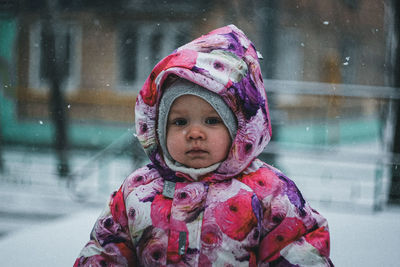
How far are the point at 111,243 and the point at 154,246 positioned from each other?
0.14 m

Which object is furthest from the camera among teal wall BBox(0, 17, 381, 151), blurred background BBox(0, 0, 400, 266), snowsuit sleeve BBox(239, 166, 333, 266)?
teal wall BBox(0, 17, 381, 151)

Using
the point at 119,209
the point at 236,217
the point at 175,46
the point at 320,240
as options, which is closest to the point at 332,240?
the point at 320,240

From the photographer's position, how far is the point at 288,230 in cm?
98

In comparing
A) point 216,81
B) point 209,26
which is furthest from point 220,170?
point 209,26

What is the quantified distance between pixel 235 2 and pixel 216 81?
203 centimetres

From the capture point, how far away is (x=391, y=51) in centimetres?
293

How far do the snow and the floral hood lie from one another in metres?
0.94

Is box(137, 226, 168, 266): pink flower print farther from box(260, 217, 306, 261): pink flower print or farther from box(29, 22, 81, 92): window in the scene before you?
box(29, 22, 81, 92): window

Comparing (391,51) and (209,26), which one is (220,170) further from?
(391,51)

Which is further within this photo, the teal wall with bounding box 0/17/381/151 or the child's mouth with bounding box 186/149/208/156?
the teal wall with bounding box 0/17/381/151

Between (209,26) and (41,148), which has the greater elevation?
(209,26)

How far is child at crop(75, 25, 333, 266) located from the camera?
3.22 feet

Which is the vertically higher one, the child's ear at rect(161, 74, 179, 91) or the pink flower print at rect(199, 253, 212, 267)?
the child's ear at rect(161, 74, 179, 91)

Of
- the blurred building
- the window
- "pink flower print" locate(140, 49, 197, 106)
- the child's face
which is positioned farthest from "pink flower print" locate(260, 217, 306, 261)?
the window
